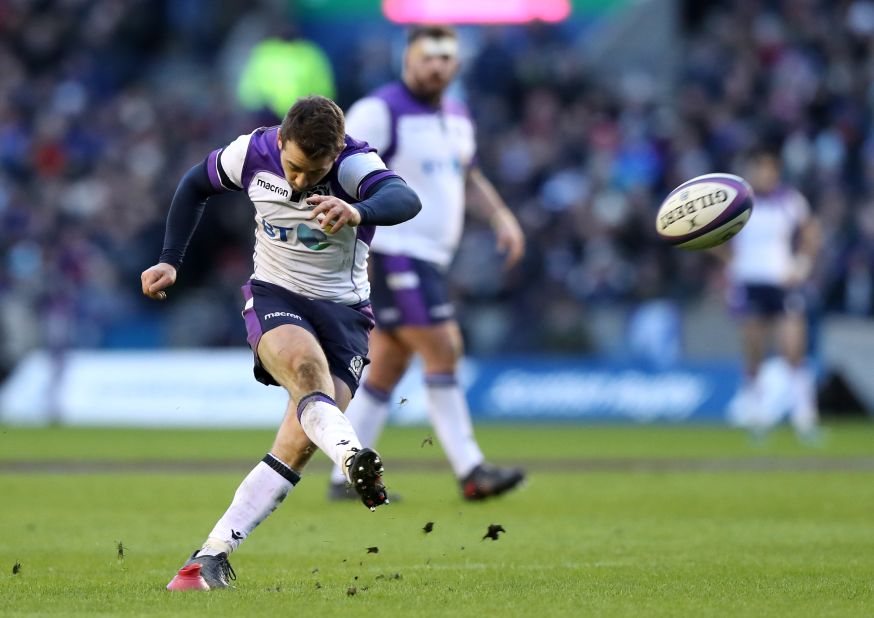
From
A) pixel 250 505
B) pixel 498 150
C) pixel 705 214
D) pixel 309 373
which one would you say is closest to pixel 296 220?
pixel 309 373

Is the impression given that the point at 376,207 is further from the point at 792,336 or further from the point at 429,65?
the point at 792,336

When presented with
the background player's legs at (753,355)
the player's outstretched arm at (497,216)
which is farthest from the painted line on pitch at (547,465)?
the player's outstretched arm at (497,216)

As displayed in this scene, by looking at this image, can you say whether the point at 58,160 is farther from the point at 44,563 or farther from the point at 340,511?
the point at 44,563

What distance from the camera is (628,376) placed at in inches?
779

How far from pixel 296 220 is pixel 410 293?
3.70 metres

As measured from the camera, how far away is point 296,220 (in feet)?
21.7

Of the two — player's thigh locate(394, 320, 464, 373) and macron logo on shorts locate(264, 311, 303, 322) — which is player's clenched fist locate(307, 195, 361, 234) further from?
player's thigh locate(394, 320, 464, 373)

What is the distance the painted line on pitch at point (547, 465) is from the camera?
41.7 ft

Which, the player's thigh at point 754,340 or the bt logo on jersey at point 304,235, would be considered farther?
the player's thigh at point 754,340

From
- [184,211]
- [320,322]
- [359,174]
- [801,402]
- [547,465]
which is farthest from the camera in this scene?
[801,402]

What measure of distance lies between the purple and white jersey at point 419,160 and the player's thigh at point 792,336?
674 cm

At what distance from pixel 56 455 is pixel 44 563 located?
24.7 feet

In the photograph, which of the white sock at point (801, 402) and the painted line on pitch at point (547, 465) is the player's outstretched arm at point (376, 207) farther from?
the white sock at point (801, 402)

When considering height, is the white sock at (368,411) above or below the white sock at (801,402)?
above
